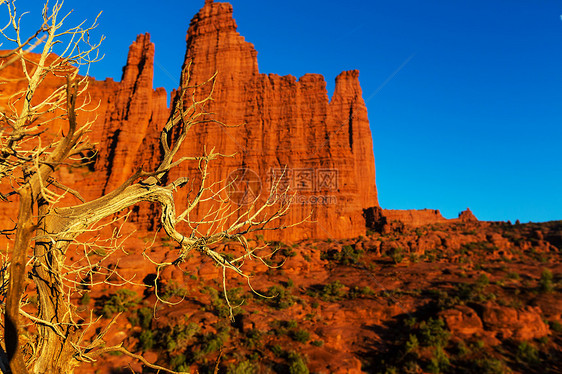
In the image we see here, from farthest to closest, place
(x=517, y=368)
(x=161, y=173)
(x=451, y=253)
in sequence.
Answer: (x=451, y=253), (x=517, y=368), (x=161, y=173)

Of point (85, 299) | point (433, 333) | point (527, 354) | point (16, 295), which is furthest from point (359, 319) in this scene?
point (16, 295)

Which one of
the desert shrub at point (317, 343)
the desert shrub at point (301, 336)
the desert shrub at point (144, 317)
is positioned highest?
the desert shrub at point (144, 317)

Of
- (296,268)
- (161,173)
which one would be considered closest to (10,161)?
(161,173)

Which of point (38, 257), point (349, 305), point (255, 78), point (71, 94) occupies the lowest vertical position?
point (349, 305)

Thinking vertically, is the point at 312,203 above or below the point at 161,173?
above

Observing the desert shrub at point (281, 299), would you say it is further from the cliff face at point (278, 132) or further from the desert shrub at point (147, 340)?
the cliff face at point (278, 132)

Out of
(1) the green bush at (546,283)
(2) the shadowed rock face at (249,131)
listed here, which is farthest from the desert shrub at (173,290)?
(1) the green bush at (546,283)

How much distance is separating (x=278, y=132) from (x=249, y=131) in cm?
362

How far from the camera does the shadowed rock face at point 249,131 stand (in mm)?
35156

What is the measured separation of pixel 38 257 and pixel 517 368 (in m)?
16.9

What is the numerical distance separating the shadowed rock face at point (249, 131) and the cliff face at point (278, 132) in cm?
12

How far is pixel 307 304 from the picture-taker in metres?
18.7

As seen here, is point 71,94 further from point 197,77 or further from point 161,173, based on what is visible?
point 197,77

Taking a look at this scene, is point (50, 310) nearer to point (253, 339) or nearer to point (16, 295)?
point (16, 295)
